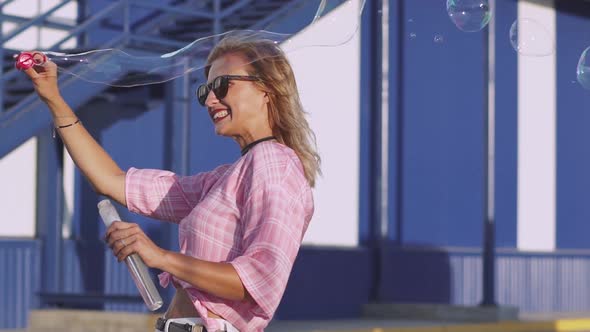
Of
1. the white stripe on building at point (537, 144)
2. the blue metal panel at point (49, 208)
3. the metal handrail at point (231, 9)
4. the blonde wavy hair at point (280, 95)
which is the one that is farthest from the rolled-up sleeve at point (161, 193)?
the white stripe on building at point (537, 144)

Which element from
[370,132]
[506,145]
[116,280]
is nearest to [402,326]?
[116,280]

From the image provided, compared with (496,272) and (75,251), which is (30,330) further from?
(496,272)

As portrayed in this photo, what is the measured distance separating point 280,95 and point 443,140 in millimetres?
14019

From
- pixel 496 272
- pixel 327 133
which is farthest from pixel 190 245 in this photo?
pixel 496 272

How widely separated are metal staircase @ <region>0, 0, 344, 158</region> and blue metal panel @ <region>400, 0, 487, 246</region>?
136 inches

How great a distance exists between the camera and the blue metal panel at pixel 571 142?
1875 centimetres

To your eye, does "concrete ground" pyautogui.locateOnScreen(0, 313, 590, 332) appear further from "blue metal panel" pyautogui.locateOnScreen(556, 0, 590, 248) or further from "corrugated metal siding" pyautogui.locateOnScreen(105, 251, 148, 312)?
"blue metal panel" pyautogui.locateOnScreen(556, 0, 590, 248)

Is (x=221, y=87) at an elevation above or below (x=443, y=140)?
below

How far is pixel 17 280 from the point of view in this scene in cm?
1250

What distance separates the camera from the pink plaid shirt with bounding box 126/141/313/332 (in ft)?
9.74

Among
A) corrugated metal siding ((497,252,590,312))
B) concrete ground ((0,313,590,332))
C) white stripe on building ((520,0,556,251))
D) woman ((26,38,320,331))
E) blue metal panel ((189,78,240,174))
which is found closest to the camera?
woman ((26,38,320,331))

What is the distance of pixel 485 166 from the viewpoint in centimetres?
1582

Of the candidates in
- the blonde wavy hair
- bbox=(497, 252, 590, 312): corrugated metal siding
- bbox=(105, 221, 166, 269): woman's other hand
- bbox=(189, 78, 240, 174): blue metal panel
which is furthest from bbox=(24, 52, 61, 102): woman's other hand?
bbox=(497, 252, 590, 312): corrugated metal siding

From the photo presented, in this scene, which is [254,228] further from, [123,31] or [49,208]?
[49,208]
